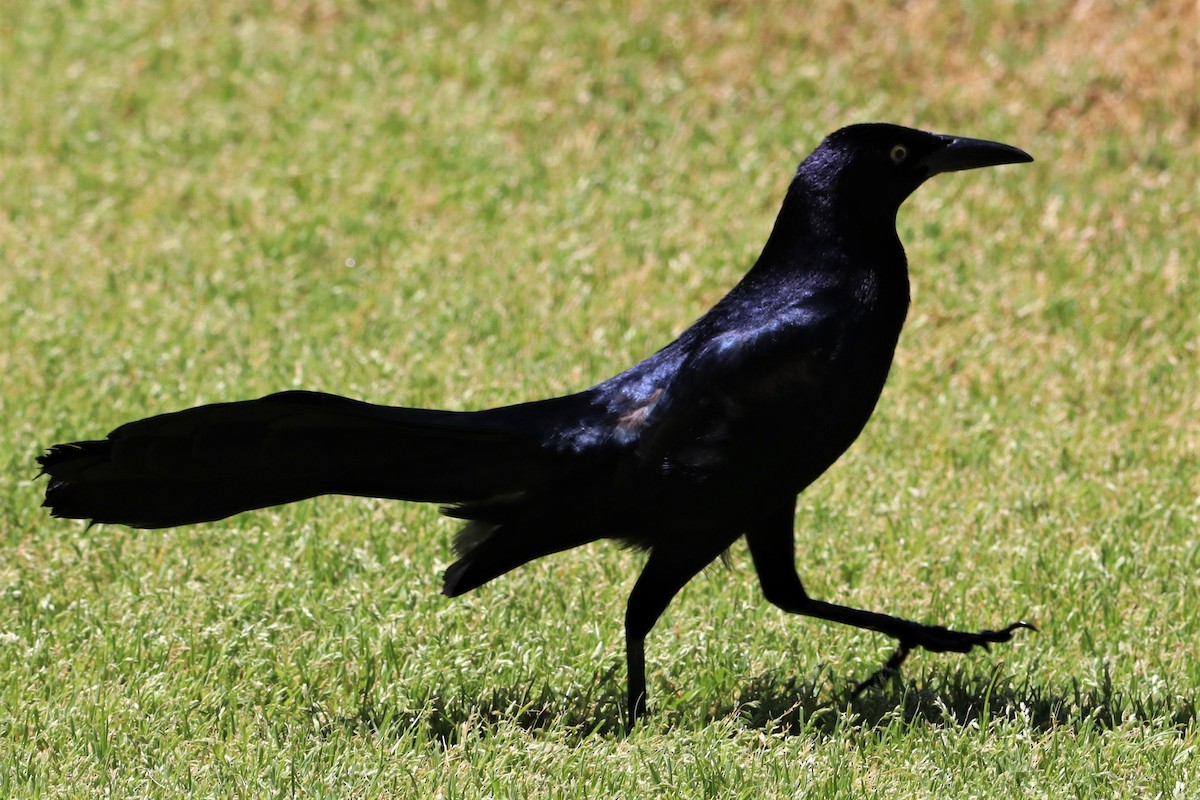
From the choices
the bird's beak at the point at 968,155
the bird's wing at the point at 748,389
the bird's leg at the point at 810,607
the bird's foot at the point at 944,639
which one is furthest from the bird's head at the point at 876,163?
the bird's foot at the point at 944,639

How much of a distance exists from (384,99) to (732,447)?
19.7 feet

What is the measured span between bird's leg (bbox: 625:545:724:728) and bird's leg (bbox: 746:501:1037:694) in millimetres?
239

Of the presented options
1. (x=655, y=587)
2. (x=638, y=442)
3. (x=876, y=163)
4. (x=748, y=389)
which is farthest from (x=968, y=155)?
(x=655, y=587)

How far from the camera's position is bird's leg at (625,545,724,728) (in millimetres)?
4414

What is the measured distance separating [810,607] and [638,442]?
0.70 m

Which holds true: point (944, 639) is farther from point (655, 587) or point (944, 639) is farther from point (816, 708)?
point (655, 587)

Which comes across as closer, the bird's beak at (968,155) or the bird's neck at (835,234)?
the bird's neck at (835,234)

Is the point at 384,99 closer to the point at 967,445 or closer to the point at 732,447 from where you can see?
the point at 967,445

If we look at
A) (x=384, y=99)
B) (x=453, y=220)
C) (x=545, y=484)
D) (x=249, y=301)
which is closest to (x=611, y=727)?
(x=545, y=484)

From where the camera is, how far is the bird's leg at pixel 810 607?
4629mm

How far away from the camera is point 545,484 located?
14.5ft

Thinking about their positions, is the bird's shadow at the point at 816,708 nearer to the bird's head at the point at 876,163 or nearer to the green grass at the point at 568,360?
the green grass at the point at 568,360

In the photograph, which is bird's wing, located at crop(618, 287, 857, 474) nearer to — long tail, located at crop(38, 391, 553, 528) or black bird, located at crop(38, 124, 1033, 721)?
black bird, located at crop(38, 124, 1033, 721)

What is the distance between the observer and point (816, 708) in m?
4.69
